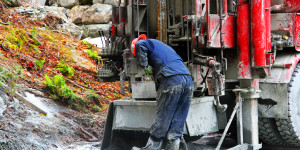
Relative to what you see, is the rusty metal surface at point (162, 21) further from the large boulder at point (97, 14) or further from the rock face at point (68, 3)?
the rock face at point (68, 3)

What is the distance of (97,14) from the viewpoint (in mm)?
16359

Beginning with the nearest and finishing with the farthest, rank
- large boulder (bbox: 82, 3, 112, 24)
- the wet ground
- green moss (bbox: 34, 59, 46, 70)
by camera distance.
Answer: the wet ground < green moss (bbox: 34, 59, 46, 70) < large boulder (bbox: 82, 3, 112, 24)

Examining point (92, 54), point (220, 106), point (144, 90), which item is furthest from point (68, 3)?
point (220, 106)

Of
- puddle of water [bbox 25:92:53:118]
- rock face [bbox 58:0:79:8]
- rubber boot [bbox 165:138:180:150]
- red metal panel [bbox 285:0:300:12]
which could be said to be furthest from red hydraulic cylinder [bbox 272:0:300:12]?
rock face [bbox 58:0:79:8]

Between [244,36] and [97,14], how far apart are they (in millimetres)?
11647

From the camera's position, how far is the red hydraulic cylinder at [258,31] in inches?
206

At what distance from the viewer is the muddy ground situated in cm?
579

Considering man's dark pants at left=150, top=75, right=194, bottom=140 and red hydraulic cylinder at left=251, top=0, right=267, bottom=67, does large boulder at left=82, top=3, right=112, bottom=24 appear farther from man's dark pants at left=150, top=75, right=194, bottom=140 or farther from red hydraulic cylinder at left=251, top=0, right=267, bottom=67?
man's dark pants at left=150, top=75, right=194, bottom=140

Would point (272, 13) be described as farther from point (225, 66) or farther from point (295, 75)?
point (225, 66)

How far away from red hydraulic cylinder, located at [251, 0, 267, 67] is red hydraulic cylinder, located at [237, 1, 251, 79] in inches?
2.9

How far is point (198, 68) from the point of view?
18.1 ft

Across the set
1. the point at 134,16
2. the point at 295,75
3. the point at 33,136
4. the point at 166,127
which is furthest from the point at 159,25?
the point at 33,136

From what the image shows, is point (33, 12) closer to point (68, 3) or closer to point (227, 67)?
point (68, 3)

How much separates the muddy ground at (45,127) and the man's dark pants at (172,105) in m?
1.57
